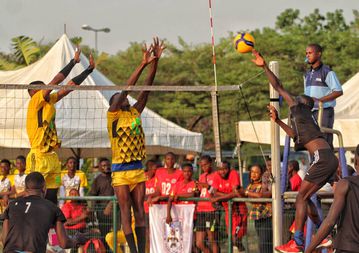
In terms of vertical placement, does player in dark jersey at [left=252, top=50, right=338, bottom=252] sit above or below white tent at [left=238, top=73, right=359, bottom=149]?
below

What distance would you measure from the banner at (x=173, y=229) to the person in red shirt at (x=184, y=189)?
3.4 inches

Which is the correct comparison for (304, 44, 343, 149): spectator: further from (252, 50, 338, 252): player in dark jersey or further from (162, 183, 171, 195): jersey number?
(162, 183, 171, 195): jersey number

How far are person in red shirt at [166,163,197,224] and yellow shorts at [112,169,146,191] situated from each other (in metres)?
1.86

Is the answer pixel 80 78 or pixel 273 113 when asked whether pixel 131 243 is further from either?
pixel 273 113

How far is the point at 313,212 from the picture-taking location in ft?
38.1

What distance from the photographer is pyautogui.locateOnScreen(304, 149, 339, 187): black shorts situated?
1095cm

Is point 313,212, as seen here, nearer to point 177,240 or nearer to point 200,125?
point 177,240

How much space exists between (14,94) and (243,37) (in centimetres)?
963

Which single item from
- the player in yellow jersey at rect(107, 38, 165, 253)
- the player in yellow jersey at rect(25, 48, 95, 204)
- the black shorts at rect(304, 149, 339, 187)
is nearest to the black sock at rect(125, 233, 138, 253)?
the player in yellow jersey at rect(107, 38, 165, 253)

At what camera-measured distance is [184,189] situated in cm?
1498

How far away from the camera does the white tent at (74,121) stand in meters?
19.0

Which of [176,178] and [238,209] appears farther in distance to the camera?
[176,178]

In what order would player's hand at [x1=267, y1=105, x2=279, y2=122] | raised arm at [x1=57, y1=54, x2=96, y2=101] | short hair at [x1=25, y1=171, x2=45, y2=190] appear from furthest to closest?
raised arm at [x1=57, y1=54, x2=96, y2=101], player's hand at [x1=267, y1=105, x2=279, y2=122], short hair at [x1=25, y1=171, x2=45, y2=190]

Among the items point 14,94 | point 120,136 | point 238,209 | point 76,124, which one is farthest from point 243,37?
point 14,94
